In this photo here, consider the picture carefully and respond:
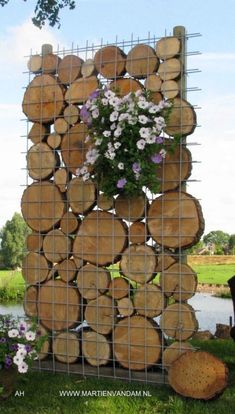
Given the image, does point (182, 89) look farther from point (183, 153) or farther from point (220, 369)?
point (220, 369)

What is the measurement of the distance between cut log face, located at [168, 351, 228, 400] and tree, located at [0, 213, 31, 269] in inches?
415

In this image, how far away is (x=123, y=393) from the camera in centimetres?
395

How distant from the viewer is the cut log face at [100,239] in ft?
14.1

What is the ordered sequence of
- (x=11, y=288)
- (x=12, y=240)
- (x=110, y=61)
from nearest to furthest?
1. (x=110, y=61)
2. (x=11, y=288)
3. (x=12, y=240)

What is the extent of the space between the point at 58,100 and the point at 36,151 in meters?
0.47

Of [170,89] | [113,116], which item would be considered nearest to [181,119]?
[170,89]

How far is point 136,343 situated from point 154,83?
196cm

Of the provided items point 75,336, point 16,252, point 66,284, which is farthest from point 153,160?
point 16,252

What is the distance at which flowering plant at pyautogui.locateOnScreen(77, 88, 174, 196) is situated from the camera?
13.2ft

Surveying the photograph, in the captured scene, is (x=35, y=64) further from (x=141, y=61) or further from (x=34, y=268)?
(x=34, y=268)

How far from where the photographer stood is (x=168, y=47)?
429 cm

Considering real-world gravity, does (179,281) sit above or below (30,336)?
above

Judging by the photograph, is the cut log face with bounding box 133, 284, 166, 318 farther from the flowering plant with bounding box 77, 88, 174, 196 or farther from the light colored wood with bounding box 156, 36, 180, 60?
the light colored wood with bounding box 156, 36, 180, 60

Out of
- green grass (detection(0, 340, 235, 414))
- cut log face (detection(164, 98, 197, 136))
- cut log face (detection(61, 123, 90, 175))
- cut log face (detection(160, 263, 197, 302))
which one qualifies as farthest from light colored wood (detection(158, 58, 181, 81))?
green grass (detection(0, 340, 235, 414))
